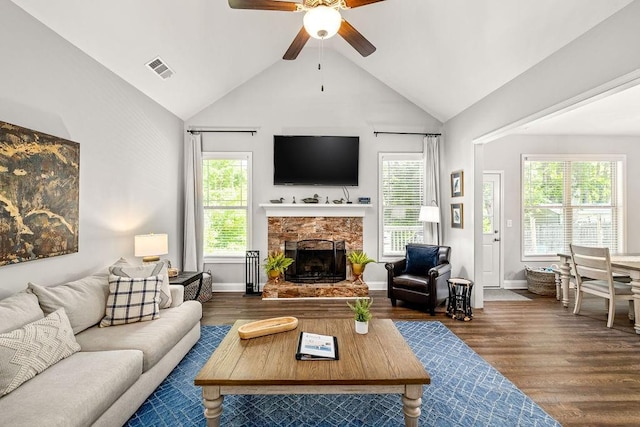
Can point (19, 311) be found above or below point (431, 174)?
below

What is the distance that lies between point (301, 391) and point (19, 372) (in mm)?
1535

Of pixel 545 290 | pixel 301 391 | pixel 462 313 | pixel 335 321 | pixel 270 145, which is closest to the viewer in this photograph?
pixel 301 391

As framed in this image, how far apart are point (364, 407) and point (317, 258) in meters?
3.32

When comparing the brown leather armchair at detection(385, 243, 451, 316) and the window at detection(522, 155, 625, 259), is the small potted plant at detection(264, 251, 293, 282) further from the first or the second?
the window at detection(522, 155, 625, 259)

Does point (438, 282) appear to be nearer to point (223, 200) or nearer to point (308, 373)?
point (308, 373)

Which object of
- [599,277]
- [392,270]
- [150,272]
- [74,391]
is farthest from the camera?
[392,270]

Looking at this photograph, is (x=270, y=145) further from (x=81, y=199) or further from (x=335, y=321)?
(x=335, y=321)

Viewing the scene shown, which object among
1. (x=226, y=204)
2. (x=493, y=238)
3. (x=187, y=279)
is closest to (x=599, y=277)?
(x=493, y=238)

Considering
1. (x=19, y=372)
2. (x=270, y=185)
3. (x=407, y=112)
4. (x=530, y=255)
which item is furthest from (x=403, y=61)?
(x=19, y=372)

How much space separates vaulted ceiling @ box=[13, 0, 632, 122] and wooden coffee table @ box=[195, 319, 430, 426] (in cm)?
308

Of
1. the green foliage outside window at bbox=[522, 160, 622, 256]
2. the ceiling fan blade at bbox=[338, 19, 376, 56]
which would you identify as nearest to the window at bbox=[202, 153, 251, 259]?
the ceiling fan blade at bbox=[338, 19, 376, 56]

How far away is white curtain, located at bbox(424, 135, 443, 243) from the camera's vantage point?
5406 mm

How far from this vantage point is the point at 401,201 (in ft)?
18.4

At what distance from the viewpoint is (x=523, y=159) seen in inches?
221
